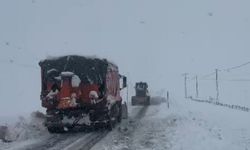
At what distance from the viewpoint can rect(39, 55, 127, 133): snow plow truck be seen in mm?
21844

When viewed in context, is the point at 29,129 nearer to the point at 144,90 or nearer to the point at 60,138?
the point at 60,138

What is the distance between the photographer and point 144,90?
5769 cm

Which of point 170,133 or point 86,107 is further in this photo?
point 86,107

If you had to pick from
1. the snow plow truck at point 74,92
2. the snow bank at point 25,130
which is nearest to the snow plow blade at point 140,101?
the snow bank at point 25,130

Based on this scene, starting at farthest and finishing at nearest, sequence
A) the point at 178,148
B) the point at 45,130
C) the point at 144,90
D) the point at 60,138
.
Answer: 1. the point at 144,90
2. the point at 45,130
3. the point at 60,138
4. the point at 178,148

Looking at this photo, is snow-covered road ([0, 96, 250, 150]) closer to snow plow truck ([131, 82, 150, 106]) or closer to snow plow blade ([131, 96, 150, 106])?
snow plow blade ([131, 96, 150, 106])

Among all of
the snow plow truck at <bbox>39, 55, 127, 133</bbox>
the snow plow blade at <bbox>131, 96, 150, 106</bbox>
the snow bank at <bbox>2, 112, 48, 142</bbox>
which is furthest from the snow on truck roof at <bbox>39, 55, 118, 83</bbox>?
the snow plow blade at <bbox>131, 96, 150, 106</bbox>

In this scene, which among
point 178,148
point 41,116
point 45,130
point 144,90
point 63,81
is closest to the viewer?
point 178,148

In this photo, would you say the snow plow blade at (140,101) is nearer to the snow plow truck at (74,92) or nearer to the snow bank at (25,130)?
the snow bank at (25,130)

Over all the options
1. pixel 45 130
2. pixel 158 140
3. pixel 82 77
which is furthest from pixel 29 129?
pixel 158 140

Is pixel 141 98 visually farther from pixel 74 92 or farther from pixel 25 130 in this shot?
pixel 25 130

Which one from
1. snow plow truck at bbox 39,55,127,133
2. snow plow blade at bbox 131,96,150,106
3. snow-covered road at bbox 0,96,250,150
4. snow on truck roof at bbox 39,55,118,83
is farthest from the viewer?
snow plow blade at bbox 131,96,150,106

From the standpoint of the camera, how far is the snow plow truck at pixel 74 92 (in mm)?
21844

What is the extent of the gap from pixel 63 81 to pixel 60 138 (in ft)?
8.76
